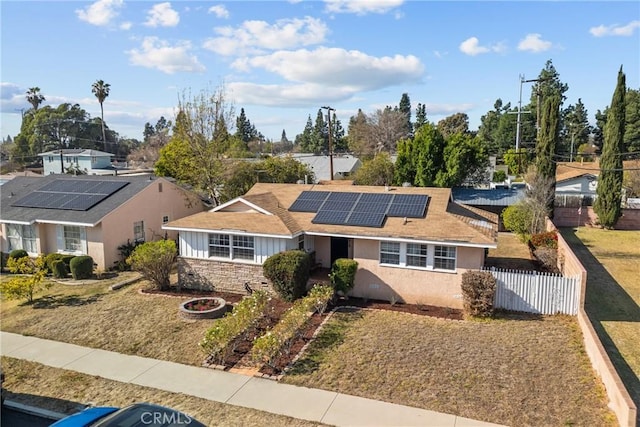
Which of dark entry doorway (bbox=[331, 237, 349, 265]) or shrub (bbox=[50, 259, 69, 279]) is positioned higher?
dark entry doorway (bbox=[331, 237, 349, 265])

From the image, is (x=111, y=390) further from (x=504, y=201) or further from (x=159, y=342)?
(x=504, y=201)

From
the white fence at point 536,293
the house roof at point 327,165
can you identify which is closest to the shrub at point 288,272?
the white fence at point 536,293

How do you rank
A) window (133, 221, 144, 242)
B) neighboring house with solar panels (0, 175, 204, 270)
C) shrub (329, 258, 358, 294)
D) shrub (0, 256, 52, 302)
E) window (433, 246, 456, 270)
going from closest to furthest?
window (433, 246, 456, 270), shrub (329, 258, 358, 294), shrub (0, 256, 52, 302), neighboring house with solar panels (0, 175, 204, 270), window (133, 221, 144, 242)

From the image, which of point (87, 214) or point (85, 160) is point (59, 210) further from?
point (85, 160)

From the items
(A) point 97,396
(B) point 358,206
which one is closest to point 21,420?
(A) point 97,396

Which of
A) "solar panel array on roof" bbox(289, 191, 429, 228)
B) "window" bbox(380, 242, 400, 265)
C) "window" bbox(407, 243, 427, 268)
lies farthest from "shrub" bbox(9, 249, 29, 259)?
"window" bbox(407, 243, 427, 268)

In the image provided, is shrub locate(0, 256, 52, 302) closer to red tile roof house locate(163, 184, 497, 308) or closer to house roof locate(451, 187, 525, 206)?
red tile roof house locate(163, 184, 497, 308)

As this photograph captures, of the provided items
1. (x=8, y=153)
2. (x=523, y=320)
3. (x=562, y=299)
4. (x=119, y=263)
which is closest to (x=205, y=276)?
(x=119, y=263)
